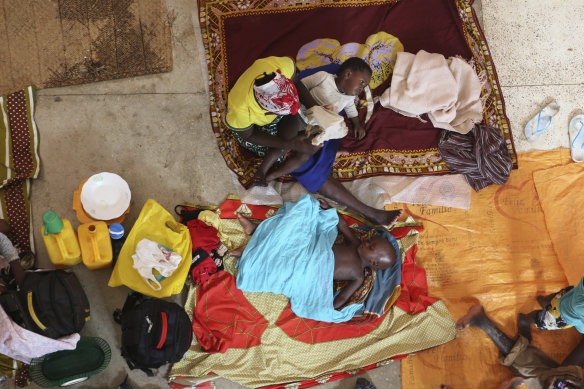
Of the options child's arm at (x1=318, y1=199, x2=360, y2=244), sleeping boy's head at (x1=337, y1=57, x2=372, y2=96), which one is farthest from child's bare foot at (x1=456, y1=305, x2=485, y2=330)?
sleeping boy's head at (x1=337, y1=57, x2=372, y2=96)

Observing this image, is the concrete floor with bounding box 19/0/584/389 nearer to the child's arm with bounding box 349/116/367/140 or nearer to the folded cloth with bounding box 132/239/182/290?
the folded cloth with bounding box 132/239/182/290

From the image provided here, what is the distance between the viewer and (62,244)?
2.48 metres

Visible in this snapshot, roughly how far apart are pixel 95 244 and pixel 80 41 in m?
1.38

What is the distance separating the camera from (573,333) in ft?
9.82

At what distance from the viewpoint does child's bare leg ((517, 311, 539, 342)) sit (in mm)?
2967

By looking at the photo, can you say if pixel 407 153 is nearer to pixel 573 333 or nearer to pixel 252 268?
pixel 252 268

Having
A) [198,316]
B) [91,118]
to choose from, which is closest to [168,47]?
[91,118]

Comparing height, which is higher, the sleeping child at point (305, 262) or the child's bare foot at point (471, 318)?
the sleeping child at point (305, 262)

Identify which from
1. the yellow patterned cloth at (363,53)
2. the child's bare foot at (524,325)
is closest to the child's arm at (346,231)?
the yellow patterned cloth at (363,53)

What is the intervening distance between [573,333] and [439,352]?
90cm

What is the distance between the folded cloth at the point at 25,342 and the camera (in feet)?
7.07

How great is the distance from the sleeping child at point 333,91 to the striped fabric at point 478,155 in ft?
2.50

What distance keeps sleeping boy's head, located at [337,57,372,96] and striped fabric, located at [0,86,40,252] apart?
6.28 feet

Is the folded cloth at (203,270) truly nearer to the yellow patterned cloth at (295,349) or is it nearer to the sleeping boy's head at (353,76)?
the yellow patterned cloth at (295,349)
